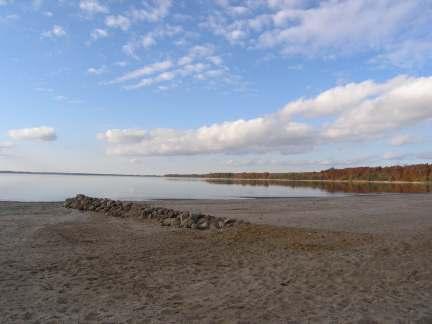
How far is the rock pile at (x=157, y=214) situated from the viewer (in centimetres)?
1775

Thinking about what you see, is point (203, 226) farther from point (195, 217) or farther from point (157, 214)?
point (157, 214)

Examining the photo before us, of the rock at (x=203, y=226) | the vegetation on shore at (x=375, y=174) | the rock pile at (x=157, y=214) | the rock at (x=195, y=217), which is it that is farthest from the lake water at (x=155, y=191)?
the vegetation on shore at (x=375, y=174)

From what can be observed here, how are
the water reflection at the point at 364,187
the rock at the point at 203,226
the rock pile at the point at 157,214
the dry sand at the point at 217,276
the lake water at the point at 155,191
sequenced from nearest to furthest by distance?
the dry sand at the point at 217,276 < the rock at the point at 203,226 < the rock pile at the point at 157,214 < the lake water at the point at 155,191 < the water reflection at the point at 364,187

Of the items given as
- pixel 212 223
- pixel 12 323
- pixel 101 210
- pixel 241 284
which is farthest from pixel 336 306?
pixel 101 210

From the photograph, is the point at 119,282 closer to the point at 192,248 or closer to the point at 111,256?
the point at 111,256

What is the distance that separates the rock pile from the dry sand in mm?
1276

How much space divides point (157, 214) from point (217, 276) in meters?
12.8

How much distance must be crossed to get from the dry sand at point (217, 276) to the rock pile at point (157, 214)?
1276mm

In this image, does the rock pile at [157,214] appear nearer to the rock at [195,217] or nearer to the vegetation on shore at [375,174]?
the rock at [195,217]

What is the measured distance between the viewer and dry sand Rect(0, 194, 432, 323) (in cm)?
666

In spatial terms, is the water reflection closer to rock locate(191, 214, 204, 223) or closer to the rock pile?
the rock pile

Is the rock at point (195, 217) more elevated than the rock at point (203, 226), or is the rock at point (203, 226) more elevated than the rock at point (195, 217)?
the rock at point (195, 217)

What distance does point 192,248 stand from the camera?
503 inches

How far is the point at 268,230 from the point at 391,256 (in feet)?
17.8
